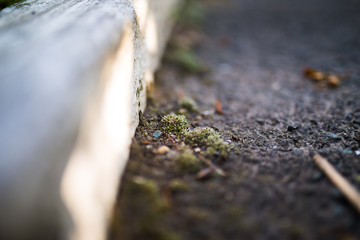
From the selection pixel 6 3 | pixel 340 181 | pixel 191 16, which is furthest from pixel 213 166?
pixel 191 16

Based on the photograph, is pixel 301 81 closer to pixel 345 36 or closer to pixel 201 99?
pixel 201 99

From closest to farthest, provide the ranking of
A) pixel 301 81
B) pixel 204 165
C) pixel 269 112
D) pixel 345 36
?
1. pixel 204 165
2. pixel 269 112
3. pixel 301 81
4. pixel 345 36

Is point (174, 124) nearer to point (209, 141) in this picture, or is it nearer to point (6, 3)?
point (209, 141)

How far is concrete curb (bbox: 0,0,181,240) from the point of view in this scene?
975mm

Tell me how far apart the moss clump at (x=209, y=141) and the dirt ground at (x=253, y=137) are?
35mm

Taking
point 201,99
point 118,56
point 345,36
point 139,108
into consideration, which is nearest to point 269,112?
point 201,99

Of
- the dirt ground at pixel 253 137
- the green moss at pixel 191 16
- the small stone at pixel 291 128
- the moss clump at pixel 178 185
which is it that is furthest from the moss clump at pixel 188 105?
the green moss at pixel 191 16

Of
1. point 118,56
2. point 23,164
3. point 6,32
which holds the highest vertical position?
point 6,32

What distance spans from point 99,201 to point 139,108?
3.53ft

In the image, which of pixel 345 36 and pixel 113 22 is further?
pixel 345 36

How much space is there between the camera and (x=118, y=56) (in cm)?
153

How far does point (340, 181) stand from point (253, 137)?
0.82m

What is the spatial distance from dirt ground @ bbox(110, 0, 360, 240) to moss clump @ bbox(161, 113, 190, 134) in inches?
2.3

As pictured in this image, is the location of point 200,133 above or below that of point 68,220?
below
